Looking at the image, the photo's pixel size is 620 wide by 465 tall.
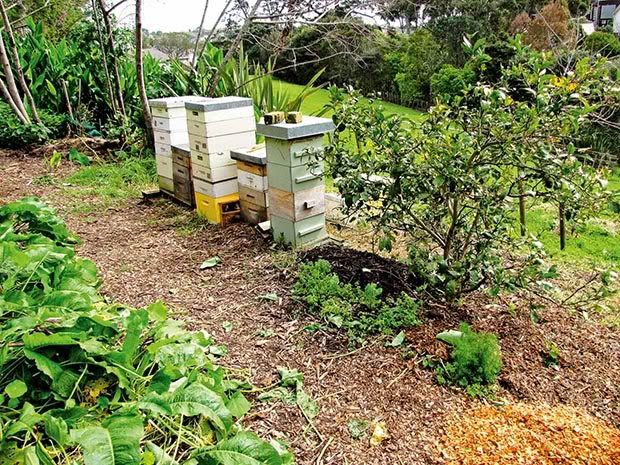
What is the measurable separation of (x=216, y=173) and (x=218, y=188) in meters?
0.13

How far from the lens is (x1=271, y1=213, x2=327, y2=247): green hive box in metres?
3.50

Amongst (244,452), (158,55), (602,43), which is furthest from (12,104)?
(158,55)

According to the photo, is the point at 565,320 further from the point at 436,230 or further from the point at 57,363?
the point at 57,363

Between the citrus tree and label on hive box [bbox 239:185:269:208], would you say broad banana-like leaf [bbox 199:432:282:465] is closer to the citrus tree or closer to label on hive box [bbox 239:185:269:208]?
the citrus tree

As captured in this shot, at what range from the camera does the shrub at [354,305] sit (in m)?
2.58

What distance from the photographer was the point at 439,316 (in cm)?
266

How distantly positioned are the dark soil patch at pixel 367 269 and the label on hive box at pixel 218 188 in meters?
1.05

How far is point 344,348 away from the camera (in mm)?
2473

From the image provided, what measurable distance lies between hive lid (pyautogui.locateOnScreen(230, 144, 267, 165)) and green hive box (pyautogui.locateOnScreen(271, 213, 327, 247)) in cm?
42

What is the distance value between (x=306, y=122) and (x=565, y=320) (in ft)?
6.56

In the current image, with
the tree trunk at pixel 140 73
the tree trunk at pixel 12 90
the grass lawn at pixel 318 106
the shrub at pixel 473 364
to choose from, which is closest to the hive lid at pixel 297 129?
the shrub at pixel 473 364

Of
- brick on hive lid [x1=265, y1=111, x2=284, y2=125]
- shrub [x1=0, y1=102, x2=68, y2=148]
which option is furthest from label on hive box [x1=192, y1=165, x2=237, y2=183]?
shrub [x1=0, y1=102, x2=68, y2=148]

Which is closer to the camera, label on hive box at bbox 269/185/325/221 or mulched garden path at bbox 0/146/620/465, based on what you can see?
mulched garden path at bbox 0/146/620/465

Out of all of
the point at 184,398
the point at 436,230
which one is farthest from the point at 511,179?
the point at 184,398
